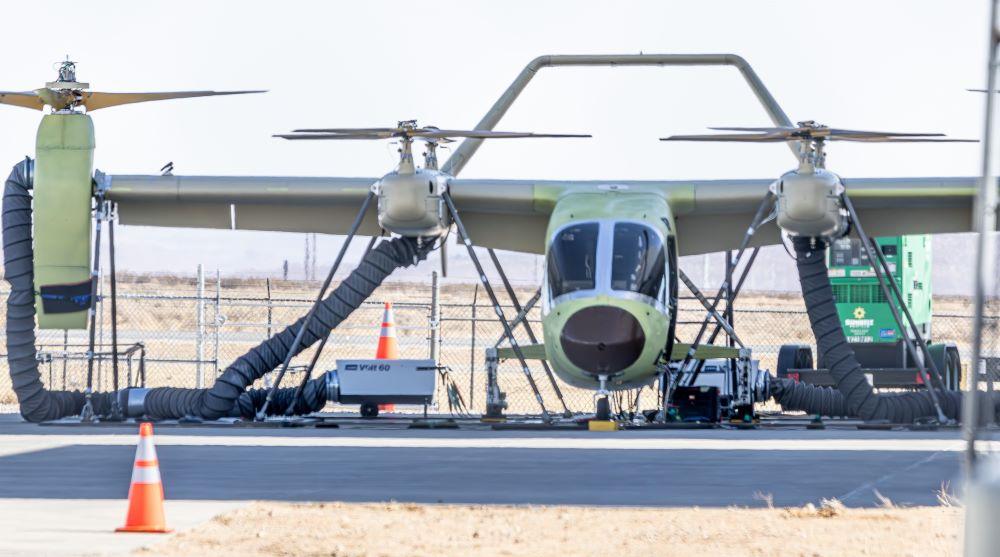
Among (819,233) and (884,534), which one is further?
(819,233)

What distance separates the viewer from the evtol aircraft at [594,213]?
21250 millimetres

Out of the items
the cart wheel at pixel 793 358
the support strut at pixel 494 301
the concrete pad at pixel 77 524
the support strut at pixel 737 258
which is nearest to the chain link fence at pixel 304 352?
the support strut at pixel 494 301

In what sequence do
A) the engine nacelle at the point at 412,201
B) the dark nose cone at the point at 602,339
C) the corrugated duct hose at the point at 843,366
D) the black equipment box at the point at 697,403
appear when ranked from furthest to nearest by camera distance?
1. the engine nacelle at the point at 412,201
2. the corrugated duct hose at the point at 843,366
3. the black equipment box at the point at 697,403
4. the dark nose cone at the point at 602,339

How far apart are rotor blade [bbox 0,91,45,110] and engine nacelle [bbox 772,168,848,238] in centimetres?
1053

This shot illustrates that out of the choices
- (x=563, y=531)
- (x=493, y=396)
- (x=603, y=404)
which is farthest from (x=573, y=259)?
(x=563, y=531)

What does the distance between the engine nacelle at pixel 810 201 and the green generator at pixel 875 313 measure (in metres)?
4.91

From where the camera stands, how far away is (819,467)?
15.2 metres

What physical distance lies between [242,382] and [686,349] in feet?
21.2

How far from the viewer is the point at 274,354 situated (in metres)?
23.3

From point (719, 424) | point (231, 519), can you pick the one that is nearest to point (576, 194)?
point (719, 424)

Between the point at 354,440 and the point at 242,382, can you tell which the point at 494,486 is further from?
the point at 242,382

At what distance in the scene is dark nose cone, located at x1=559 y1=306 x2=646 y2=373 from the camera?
2064 centimetres

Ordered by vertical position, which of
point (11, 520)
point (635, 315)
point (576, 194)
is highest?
point (576, 194)

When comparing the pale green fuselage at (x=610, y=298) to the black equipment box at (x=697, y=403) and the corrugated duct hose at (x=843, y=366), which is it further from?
the corrugated duct hose at (x=843, y=366)
